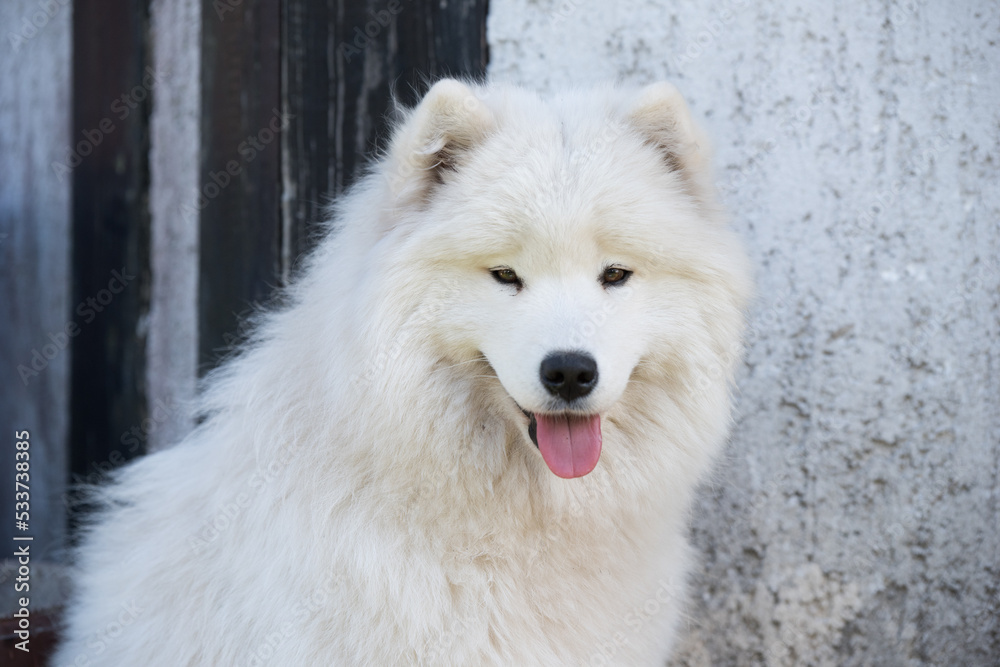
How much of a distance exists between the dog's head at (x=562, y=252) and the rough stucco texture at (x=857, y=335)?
0.99 meters

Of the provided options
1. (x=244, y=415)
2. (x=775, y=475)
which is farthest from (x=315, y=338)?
(x=775, y=475)

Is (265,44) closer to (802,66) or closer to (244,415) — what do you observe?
(244,415)

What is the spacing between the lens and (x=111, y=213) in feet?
14.9

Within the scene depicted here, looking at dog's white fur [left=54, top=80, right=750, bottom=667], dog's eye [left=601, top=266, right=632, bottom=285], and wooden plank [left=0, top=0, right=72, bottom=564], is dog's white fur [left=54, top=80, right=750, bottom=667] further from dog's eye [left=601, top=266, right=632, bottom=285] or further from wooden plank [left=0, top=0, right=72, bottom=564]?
wooden plank [left=0, top=0, right=72, bottom=564]

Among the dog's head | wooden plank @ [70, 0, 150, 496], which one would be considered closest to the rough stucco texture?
the dog's head

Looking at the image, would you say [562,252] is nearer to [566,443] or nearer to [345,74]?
[566,443]

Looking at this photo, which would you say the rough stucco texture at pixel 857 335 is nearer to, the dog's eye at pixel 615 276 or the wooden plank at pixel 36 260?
the dog's eye at pixel 615 276

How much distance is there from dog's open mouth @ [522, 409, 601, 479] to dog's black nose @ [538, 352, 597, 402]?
0.16 meters

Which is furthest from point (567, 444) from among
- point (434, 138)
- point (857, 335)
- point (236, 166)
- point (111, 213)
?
point (111, 213)

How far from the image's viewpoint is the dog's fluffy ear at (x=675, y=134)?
2.36 meters

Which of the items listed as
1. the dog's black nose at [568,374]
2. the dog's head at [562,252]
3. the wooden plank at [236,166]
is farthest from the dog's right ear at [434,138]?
the wooden plank at [236,166]

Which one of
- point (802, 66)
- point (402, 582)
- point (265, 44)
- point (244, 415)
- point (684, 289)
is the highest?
point (265, 44)

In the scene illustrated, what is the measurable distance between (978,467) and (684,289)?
1731mm

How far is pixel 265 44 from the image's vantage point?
3795mm
